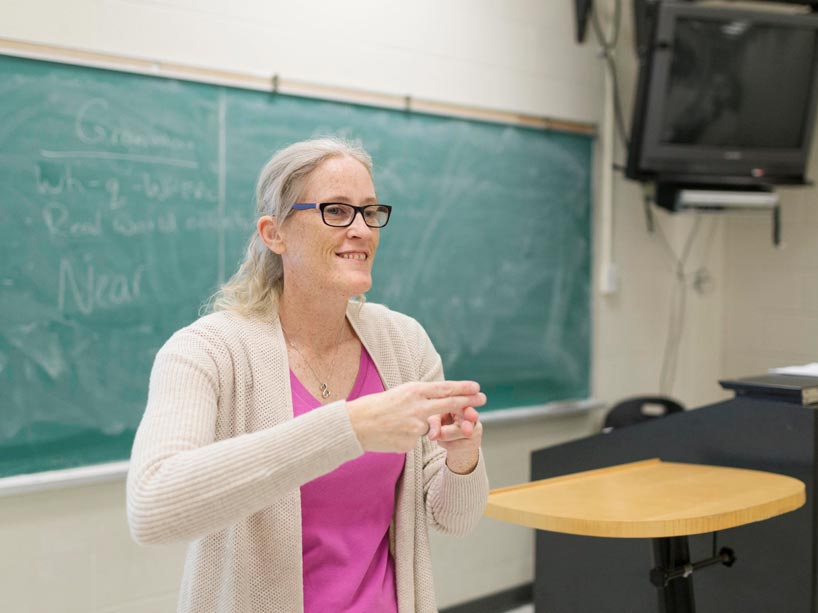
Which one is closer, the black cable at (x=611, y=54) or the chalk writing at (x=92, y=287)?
the chalk writing at (x=92, y=287)

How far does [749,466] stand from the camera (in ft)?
7.40

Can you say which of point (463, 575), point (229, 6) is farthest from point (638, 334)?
point (229, 6)

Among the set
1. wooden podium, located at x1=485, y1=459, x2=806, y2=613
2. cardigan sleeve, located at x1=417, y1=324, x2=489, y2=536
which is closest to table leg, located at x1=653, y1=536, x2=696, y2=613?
wooden podium, located at x1=485, y1=459, x2=806, y2=613

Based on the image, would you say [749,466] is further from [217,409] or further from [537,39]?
[537,39]

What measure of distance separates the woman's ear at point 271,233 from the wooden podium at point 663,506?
2.36ft

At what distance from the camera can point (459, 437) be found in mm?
1512

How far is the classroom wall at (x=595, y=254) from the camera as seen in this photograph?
7.97ft

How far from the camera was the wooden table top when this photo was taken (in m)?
1.70

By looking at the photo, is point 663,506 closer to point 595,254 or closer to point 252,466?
point 252,466

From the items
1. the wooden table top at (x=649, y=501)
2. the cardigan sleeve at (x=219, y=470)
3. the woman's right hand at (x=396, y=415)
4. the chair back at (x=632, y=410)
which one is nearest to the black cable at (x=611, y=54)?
the chair back at (x=632, y=410)

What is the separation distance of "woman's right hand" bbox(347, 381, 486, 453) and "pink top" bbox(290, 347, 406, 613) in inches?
9.7

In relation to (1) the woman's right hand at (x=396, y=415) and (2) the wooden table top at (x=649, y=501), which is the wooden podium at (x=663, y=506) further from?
(1) the woman's right hand at (x=396, y=415)

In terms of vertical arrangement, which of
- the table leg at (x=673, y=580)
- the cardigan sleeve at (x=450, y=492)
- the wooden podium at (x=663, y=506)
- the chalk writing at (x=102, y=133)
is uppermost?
the chalk writing at (x=102, y=133)

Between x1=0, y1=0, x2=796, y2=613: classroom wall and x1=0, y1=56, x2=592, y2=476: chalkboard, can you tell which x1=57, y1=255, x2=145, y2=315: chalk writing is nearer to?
x1=0, y1=56, x2=592, y2=476: chalkboard
